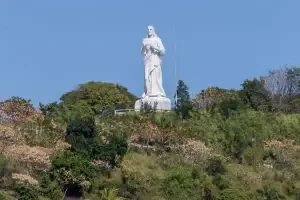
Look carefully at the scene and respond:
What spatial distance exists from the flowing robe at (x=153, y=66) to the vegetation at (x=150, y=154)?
54.1 inches

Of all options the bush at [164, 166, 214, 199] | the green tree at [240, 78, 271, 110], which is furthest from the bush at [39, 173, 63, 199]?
the green tree at [240, 78, 271, 110]

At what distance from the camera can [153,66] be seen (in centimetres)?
3675

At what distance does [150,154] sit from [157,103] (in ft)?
22.2

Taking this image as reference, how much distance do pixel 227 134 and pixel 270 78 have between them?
48.0ft

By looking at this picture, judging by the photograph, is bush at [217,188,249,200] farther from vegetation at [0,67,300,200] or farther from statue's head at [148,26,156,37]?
statue's head at [148,26,156,37]

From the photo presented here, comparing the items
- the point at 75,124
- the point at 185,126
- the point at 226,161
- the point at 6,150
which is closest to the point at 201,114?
the point at 185,126

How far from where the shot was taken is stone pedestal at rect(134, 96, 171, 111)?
3606 centimetres

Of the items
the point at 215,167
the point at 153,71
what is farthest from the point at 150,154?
the point at 153,71

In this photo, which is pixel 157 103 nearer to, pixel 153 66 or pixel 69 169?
pixel 153 66

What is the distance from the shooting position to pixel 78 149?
85.8ft

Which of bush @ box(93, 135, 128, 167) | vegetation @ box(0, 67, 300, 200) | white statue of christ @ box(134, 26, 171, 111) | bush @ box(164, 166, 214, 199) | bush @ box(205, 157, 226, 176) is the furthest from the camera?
white statue of christ @ box(134, 26, 171, 111)

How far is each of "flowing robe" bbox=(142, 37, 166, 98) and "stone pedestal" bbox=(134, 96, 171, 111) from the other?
0.72 feet

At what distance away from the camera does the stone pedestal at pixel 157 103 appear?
118ft

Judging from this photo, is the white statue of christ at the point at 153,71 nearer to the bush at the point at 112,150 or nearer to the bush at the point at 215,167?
the bush at the point at 215,167
